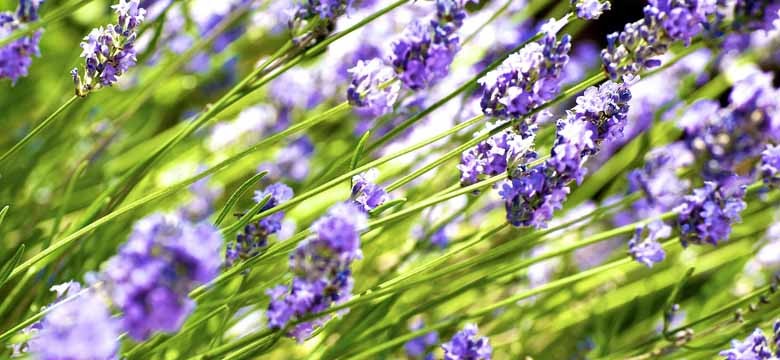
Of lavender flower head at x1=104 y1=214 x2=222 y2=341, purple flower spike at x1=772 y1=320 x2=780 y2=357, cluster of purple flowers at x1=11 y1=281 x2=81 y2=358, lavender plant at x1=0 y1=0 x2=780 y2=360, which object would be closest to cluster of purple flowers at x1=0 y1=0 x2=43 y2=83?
lavender plant at x1=0 y1=0 x2=780 y2=360

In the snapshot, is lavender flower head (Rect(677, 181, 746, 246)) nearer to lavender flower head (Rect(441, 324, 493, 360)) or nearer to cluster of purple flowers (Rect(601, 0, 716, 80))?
cluster of purple flowers (Rect(601, 0, 716, 80))

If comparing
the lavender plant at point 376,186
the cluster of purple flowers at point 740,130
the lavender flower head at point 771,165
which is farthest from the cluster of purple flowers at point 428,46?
the lavender flower head at point 771,165

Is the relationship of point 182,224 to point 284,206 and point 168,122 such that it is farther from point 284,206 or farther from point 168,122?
point 168,122

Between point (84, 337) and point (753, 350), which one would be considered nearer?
point (84, 337)

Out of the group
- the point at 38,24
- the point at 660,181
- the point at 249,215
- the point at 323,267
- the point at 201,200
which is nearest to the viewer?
the point at 323,267

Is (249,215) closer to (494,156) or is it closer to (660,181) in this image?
(494,156)

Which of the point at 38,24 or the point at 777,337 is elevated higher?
the point at 38,24

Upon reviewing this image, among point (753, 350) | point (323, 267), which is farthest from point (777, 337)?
point (323, 267)
